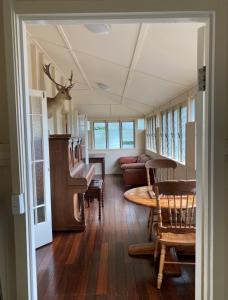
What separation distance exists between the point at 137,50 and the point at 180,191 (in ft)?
6.21

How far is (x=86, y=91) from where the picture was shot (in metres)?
8.05

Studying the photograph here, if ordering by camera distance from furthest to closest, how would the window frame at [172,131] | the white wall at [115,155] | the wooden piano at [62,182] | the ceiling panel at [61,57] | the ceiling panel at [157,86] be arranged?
the white wall at [115,155] → the window frame at [172,131] → the ceiling panel at [157,86] → the ceiling panel at [61,57] → the wooden piano at [62,182]

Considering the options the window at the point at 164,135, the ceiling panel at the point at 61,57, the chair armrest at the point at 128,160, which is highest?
the ceiling panel at the point at 61,57

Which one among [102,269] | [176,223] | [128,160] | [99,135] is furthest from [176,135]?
[99,135]

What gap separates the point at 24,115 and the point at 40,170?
7.07 ft

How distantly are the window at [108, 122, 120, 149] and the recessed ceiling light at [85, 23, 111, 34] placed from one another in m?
6.96

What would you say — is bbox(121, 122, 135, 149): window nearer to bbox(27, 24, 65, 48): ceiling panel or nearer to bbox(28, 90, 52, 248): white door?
bbox(27, 24, 65, 48): ceiling panel

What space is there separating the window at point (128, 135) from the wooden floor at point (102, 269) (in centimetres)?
589

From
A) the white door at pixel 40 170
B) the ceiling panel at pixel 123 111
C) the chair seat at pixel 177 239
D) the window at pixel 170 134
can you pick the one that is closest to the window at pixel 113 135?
the ceiling panel at pixel 123 111

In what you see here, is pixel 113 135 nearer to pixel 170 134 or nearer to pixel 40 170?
pixel 170 134

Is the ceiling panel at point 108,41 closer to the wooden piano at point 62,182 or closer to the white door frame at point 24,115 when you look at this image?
the wooden piano at point 62,182

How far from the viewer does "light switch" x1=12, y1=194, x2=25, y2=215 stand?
1236mm

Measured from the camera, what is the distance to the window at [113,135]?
32.0 ft

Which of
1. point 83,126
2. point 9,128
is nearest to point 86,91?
point 83,126
